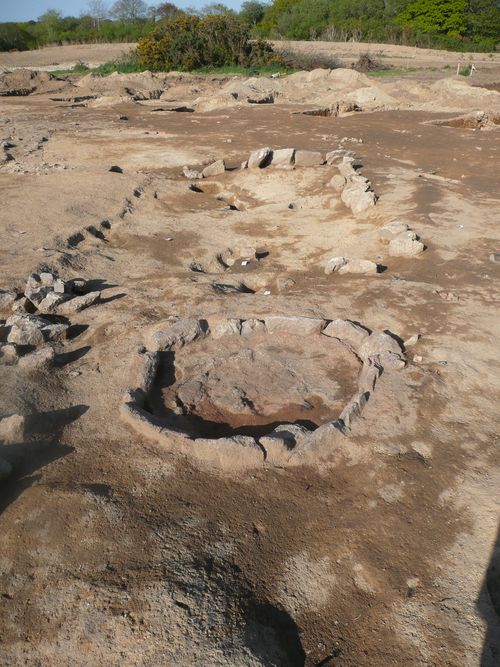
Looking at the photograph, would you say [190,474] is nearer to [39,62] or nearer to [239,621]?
[239,621]

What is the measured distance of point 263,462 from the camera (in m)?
3.51

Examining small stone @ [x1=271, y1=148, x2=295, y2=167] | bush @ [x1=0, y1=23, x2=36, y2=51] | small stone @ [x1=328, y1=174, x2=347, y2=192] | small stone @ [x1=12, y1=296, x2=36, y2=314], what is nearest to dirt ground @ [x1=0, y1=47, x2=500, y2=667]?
small stone @ [x1=12, y1=296, x2=36, y2=314]

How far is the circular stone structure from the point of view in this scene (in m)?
3.61

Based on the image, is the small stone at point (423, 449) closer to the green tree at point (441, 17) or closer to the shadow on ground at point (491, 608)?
the shadow on ground at point (491, 608)

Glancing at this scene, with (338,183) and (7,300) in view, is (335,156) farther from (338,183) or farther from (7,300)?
(7,300)

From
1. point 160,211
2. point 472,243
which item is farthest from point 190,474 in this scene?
point 160,211

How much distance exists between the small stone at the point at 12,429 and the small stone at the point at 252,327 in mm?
2094

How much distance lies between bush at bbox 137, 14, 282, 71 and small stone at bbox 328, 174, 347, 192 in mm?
18121

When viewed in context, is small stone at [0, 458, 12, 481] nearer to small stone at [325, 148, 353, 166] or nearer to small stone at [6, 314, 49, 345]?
small stone at [6, 314, 49, 345]

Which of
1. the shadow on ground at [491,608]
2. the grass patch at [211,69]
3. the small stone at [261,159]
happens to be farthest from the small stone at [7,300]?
the grass patch at [211,69]

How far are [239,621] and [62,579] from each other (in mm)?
959

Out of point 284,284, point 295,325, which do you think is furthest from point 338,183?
point 295,325

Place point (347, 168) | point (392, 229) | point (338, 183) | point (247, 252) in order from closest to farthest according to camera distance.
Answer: point (392, 229) → point (247, 252) → point (338, 183) → point (347, 168)

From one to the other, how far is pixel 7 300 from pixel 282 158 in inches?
263
